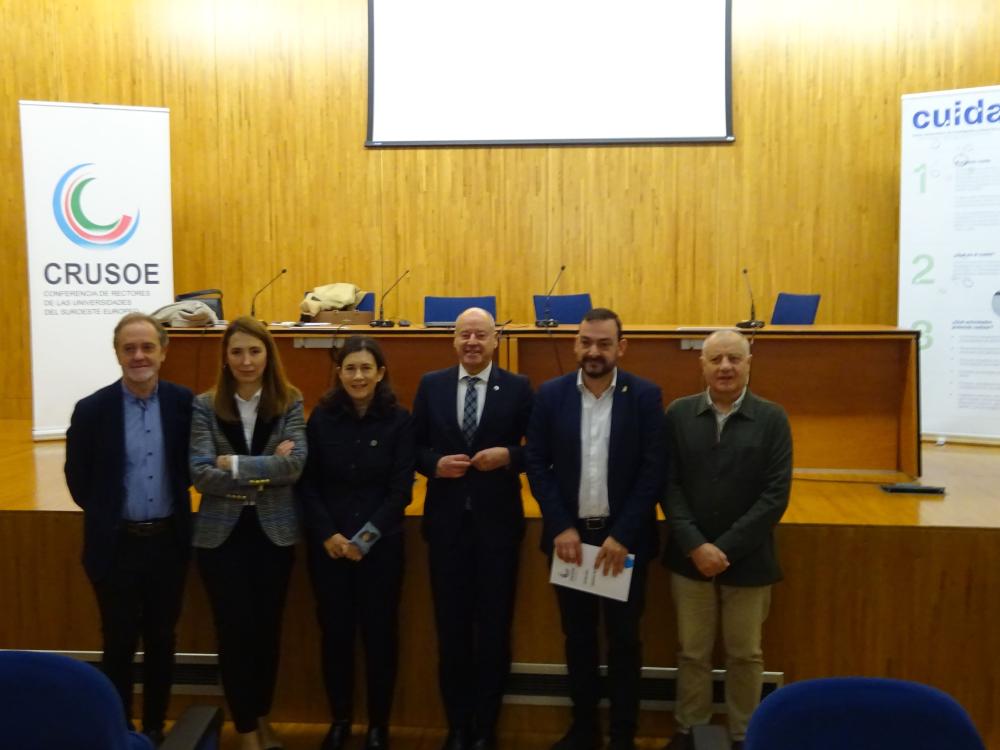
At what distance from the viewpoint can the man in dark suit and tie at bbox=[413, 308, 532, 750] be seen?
9.27ft

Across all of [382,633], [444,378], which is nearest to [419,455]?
[444,378]

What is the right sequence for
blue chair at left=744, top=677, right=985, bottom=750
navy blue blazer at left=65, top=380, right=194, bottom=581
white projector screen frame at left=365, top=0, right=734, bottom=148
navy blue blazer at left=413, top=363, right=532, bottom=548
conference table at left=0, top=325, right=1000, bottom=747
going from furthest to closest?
white projector screen frame at left=365, top=0, right=734, bottom=148
conference table at left=0, top=325, right=1000, bottom=747
navy blue blazer at left=413, top=363, right=532, bottom=548
navy blue blazer at left=65, top=380, right=194, bottom=581
blue chair at left=744, top=677, right=985, bottom=750

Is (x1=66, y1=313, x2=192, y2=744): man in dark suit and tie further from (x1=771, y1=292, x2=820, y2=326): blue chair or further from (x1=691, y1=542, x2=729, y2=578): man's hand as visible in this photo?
(x1=771, y1=292, x2=820, y2=326): blue chair

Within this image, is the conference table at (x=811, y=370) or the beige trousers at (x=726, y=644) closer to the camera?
the beige trousers at (x=726, y=644)

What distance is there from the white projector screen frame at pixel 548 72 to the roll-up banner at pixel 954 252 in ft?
5.02

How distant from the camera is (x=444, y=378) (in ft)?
9.61

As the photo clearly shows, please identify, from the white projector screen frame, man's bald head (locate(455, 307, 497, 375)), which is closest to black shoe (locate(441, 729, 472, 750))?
man's bald head (locate(455, 307, 497, 375))

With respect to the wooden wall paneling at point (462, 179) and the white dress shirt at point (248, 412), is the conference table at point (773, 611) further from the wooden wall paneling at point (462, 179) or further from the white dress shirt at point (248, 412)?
the wooden wall paneling at point (462, 179)

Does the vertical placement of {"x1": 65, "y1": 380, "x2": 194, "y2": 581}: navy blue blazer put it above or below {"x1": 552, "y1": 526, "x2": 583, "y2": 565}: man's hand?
above

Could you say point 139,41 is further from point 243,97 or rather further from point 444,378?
point 444,378

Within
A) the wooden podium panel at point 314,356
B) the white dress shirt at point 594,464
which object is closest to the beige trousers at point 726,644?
the white dress shirt at point 594,464

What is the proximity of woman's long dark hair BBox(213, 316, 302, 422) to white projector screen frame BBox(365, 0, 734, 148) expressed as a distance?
4.68 m

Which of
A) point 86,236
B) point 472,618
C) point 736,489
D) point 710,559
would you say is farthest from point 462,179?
point 710,559

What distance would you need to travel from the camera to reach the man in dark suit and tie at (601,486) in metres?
2.71
